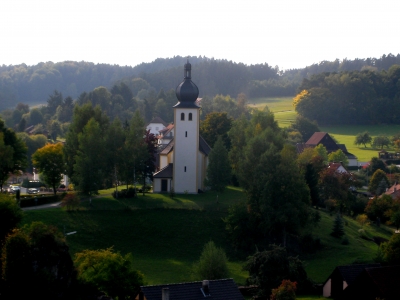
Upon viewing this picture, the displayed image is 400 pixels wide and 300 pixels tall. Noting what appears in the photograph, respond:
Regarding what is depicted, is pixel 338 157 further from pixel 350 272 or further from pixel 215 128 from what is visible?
pixel 350 272

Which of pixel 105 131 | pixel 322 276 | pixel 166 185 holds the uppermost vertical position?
pixel 105 131

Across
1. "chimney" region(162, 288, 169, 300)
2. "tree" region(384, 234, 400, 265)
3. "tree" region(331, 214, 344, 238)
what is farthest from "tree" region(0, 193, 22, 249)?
"tree" region(331, 214, 344, 238)

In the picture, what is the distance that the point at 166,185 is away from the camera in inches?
2124

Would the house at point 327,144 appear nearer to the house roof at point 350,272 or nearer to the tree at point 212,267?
the house roof at point 350,272

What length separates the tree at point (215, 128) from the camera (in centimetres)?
6725

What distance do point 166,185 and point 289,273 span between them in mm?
18990

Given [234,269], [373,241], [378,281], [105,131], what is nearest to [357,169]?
[373,241]

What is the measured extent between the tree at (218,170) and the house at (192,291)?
74.2ft

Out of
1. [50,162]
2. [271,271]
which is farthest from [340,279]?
[50,162]

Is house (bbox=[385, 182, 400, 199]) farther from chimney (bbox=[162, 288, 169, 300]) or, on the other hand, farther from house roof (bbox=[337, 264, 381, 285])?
chimney (bbox=[162, 288, 169, 300])

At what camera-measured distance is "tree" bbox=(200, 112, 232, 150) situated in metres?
67.2

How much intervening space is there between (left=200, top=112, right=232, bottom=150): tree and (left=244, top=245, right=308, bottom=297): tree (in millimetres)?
29919

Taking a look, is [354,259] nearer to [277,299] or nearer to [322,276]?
[322,276]

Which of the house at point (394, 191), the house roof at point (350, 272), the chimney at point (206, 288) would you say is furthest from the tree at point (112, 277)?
the house at point (394, 191)
